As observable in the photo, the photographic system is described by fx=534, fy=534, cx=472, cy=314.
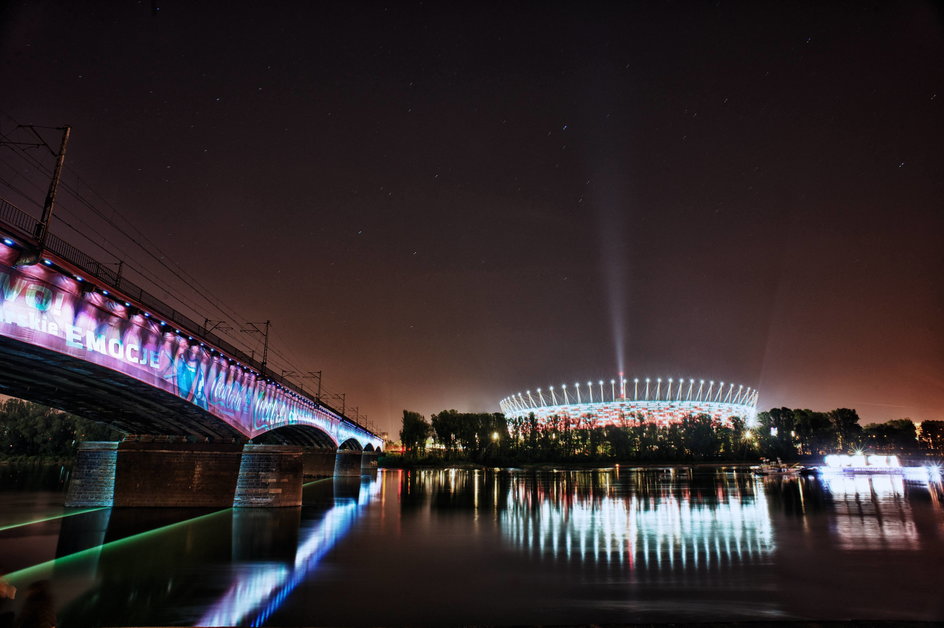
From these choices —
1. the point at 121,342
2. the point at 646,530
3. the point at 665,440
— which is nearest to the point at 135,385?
the point at 121,342

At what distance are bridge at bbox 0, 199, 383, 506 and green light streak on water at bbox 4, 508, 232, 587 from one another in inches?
285

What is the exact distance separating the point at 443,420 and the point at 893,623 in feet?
473

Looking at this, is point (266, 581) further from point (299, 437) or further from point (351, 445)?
point (351, 445)

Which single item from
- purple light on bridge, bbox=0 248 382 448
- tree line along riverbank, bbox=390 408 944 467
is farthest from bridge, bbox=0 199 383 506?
tree line along riverbank, bbox=390 408 944 467

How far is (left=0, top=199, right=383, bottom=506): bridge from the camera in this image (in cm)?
2134

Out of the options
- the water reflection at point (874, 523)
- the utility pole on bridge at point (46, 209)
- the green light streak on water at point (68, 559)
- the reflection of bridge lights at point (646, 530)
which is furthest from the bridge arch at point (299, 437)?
the water reflection at point (874, 523)

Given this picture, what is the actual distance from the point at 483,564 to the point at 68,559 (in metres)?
18.0

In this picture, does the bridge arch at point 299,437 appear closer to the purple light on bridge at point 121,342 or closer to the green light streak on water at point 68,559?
the purple light on bridge at point 121,342

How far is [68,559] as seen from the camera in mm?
23172

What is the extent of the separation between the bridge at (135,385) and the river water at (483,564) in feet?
8.35

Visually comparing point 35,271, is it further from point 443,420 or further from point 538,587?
point 443,420

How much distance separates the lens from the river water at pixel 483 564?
1516 cm

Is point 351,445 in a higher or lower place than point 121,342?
lower

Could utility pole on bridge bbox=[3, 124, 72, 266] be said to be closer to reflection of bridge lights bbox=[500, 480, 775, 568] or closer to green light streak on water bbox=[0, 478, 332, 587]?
green light streak on water bbox=[0, 478, 332, 587]
